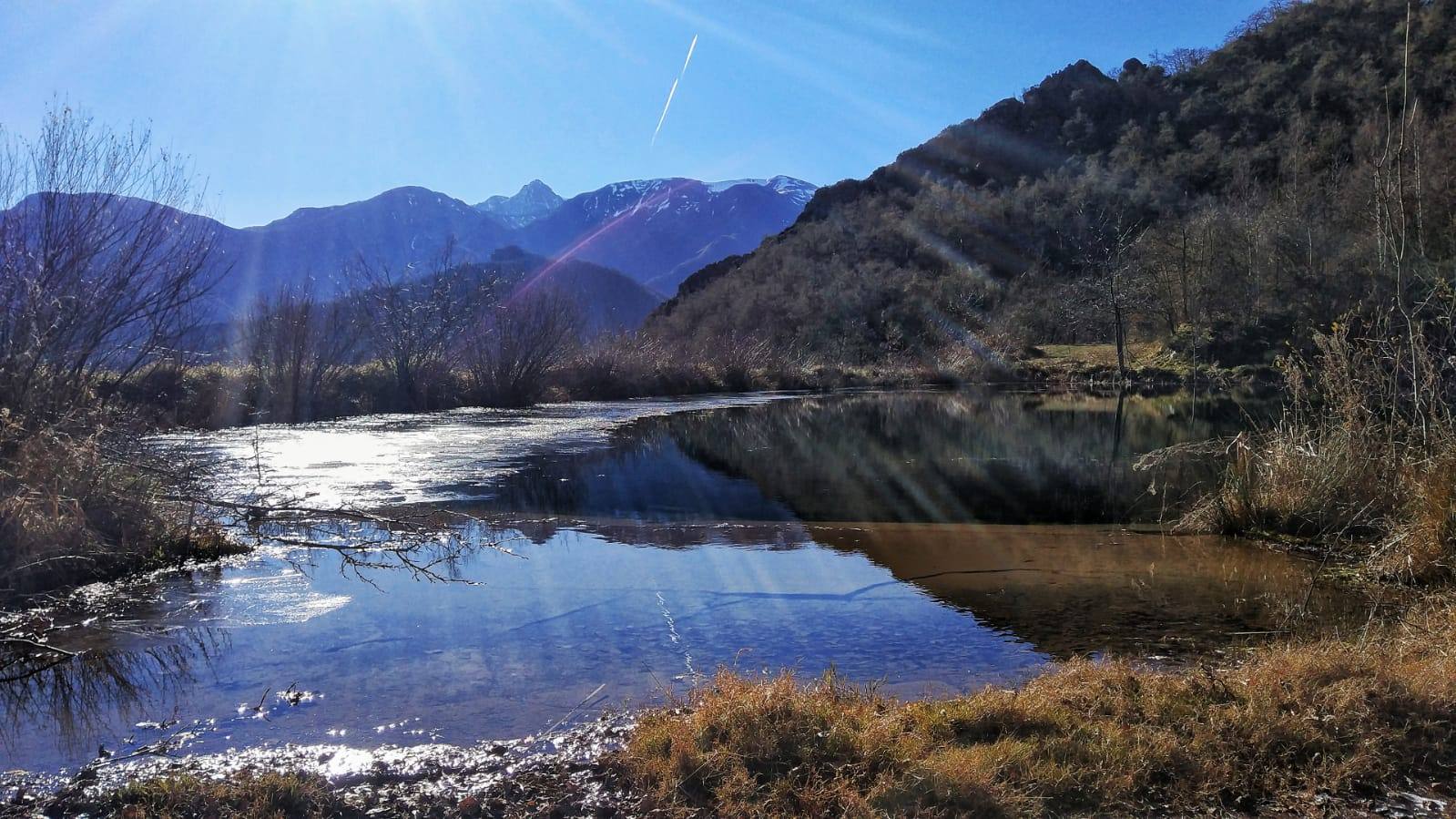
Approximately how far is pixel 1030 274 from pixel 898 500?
57.7 meters

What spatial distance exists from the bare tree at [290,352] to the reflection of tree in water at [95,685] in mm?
19357

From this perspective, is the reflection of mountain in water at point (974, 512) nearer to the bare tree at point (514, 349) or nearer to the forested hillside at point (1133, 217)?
the bare tree at point (514, 349)

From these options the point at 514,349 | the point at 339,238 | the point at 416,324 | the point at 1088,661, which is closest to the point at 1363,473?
the point at 1088,661

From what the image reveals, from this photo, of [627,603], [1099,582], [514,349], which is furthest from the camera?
[514,349]

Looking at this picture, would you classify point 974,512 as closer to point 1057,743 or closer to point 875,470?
point 875,470

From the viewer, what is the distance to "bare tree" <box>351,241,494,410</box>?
26.2m

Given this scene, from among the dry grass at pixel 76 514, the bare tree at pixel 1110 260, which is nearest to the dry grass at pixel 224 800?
the dry grass at pixel 76 514

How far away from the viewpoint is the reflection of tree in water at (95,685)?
13.1 feet

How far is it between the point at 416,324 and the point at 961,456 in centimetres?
1751

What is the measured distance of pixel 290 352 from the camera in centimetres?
2308

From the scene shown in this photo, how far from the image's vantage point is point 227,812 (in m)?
2.95

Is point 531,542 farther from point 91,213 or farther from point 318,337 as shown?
point 318,337

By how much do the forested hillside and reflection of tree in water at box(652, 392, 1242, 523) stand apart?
1231cm

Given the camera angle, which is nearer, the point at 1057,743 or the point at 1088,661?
the point at 1057,743
